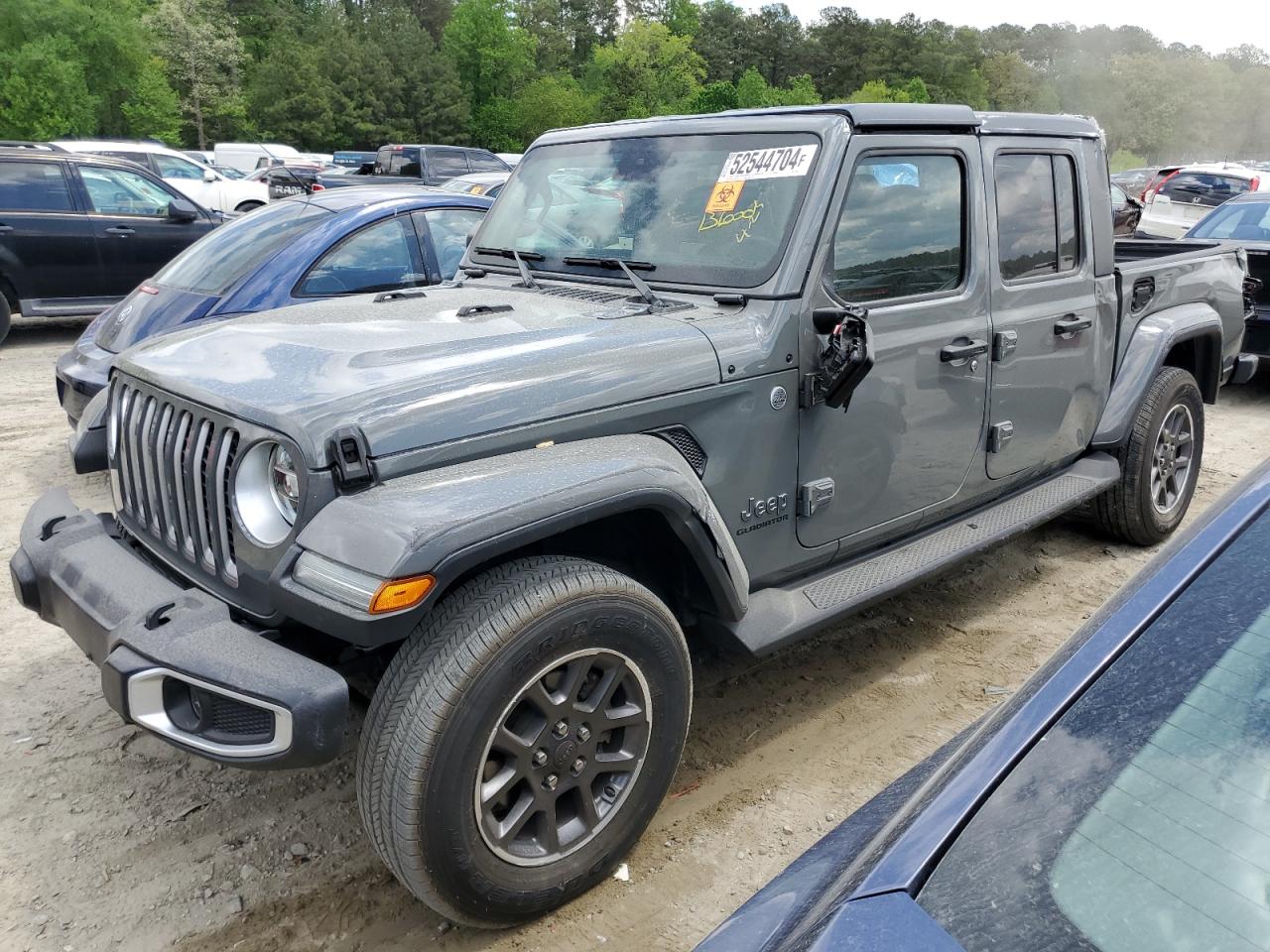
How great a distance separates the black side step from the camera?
10.3 feet

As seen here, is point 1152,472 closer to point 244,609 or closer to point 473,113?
point 244,609

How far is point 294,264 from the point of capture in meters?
5.95

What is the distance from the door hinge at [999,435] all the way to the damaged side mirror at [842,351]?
1.00 m

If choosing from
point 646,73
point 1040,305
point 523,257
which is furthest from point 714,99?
point 523,257

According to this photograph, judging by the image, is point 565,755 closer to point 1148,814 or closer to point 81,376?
point 1148,814

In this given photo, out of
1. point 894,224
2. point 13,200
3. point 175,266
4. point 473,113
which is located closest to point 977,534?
point 894,224

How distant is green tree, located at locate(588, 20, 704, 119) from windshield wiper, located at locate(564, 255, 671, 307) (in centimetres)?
6653

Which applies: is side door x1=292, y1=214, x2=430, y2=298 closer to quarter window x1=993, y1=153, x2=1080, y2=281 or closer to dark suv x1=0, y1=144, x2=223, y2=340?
quarter window x1=993, y1=153, x2=1080, y2=281

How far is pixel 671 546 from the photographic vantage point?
114 inches

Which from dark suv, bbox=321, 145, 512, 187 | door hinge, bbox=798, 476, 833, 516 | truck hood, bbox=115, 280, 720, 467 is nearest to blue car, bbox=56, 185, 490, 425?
truck hood, bbox=115, 280, 720, 467

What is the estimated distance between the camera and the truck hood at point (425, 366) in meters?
2.45

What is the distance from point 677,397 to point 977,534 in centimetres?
167

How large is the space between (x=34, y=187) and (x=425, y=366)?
9.20 metres

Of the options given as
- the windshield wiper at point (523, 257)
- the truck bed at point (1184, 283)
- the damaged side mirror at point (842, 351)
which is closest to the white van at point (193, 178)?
the windshield wiper at point (523, 257)
